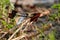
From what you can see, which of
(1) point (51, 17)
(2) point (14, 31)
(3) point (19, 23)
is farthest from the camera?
(1) point (51, 17)

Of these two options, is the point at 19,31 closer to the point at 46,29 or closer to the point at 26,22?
the point at 26,22

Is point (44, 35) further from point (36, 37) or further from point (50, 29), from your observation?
point (50, 29)

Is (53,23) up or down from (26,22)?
down

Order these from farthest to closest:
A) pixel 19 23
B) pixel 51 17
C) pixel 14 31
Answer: pixel 51 17 → pixel 19 23 → pixel 14 31

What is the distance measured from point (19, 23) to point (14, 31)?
0.17m

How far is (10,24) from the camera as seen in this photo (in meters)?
2.26

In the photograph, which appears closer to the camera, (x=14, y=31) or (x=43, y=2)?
(x=14, y=31)

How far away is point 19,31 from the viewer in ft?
7.04

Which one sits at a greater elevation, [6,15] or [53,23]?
[6,15]

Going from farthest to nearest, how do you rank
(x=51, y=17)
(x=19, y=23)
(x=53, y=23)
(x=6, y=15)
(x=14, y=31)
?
(x=51, y=17) → (x=53, y=23) → (x=6, y=15) → (x=19, y=23) → (x=14, y=31)

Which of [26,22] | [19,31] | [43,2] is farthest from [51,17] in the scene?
[43,2]

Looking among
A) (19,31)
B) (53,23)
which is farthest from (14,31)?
(53,23)

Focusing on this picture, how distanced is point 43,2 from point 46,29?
3.97 metres

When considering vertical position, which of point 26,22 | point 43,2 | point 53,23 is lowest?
point 43,2
